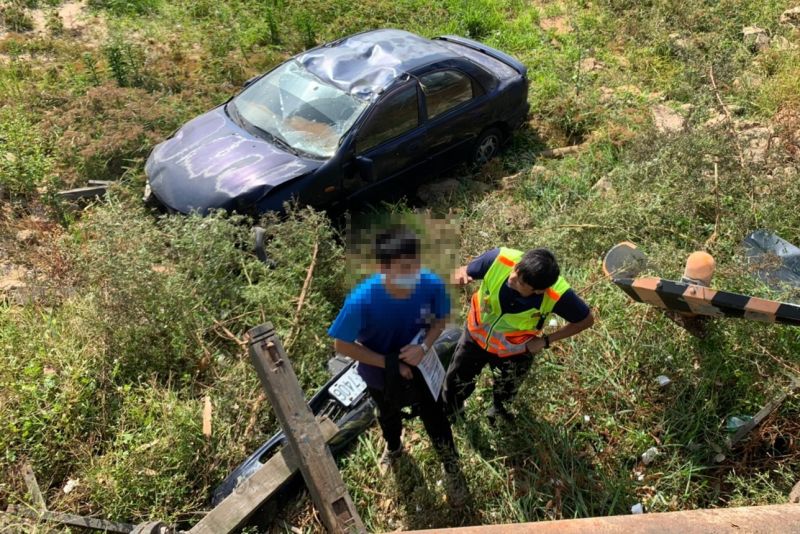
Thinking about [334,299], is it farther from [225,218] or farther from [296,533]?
[296,533]

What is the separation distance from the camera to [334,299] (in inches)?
167

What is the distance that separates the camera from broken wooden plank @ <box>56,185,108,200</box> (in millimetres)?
5319

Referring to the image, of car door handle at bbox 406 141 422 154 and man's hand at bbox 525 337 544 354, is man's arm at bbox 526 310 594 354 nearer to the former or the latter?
man's hand at bbox 525 337 544 354

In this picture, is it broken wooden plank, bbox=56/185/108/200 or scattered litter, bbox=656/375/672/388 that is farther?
broken wooden plank, bbox=56/185/108/200

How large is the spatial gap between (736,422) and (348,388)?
2375mm

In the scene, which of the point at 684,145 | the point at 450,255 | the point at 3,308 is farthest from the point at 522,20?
the point at 3,308

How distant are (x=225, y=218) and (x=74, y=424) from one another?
5.90 ft

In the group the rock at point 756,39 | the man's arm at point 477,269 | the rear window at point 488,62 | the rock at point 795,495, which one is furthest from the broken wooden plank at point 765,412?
the rock at point 756,39

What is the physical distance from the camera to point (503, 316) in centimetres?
295

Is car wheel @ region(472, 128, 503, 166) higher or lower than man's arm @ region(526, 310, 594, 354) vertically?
lower

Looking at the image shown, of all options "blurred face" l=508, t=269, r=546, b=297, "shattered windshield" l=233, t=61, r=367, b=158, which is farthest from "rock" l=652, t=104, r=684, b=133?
"blurred face" l=508, t=269, r=546, b=297

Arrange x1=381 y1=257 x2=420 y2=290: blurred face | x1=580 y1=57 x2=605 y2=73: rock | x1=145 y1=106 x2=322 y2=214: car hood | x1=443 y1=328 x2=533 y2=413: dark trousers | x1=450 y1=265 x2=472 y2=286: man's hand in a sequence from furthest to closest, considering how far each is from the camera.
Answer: x1=580 y1=57 x2=605 y2=73: rock < x1=145 y1=106 x2=322 y2=214: car hood < x1=443 y1=328 x2=533 y2=413: dark trousers < x1=450 y1=265 x2=472 y2=286: man's hand < x1=381 y1=257 x2=420 y2=290: blurred face

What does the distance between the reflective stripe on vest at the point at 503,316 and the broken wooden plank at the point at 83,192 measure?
4.15 m

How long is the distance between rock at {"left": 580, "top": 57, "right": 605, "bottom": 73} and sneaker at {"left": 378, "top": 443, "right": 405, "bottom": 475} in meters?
6.29
